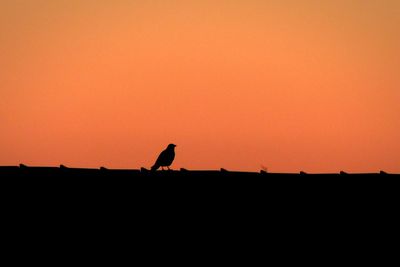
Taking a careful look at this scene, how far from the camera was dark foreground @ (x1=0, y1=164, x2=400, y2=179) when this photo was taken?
1409 cm

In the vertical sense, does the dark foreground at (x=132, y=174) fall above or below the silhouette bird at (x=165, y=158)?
below

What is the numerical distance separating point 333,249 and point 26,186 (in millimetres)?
5871

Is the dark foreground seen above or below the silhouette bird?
below

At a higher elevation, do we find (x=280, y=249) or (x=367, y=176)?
(x=367, y=176)

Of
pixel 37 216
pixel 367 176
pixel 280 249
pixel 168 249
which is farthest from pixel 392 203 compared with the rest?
pixel 37 216

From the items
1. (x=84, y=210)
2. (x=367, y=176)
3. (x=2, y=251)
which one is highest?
(x=367, y=176)

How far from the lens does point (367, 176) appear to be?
14.4 m

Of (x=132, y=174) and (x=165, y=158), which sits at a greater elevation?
(x=165, y=158)

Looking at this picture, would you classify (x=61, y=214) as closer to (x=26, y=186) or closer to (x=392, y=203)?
(x=26, y=186)

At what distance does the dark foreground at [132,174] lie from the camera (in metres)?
14.1

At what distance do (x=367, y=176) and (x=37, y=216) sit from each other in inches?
249

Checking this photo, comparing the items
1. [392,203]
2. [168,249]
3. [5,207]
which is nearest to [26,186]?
[5,207]

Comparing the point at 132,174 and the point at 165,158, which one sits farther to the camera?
the point at 165,158

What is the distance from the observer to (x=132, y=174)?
1441 cm
